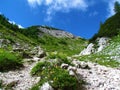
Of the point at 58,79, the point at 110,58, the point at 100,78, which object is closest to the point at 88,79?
the point at 100,78

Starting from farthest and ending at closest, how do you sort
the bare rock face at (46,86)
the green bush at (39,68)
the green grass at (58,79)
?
1. the green bush at (39,68)
2. the green grass at (58,79)
3. the bare rock face at (46,86)

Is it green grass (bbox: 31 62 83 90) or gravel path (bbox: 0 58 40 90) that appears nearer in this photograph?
green grass (bbox: 31 62 83 90)

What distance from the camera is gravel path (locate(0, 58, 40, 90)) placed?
19438mm

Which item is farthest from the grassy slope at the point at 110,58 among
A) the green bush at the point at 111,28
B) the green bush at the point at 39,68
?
the green bush at the point at 111,28

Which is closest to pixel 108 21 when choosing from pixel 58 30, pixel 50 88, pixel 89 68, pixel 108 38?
pixel 108 38

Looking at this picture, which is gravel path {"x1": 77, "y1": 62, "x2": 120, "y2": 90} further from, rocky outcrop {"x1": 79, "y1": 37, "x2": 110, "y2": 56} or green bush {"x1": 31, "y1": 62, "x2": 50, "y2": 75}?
rocky outcrop {"x1": 79, "y1": 37, "x2": 110, "y2": 56}

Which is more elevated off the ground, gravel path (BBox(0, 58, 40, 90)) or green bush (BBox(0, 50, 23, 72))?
green bush (BBox(0, 50, 23, 72))

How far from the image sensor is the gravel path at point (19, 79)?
19.4m

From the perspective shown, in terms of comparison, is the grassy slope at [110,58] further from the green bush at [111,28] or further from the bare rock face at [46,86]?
the bare rock face at [46,86]

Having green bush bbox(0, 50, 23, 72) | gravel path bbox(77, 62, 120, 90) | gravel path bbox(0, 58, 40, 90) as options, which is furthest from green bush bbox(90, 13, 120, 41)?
gravel path bbox(0, 58, 40, 90)

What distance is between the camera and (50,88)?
17.9 metres

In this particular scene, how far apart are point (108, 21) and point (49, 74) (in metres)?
38.4

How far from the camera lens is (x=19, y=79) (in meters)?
20.5

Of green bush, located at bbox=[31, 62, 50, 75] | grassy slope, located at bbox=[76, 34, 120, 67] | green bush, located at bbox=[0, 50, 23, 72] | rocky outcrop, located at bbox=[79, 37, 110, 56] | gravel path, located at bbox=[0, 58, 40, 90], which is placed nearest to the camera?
gravel path, located at bbox=[0, 58, 40, 90]
